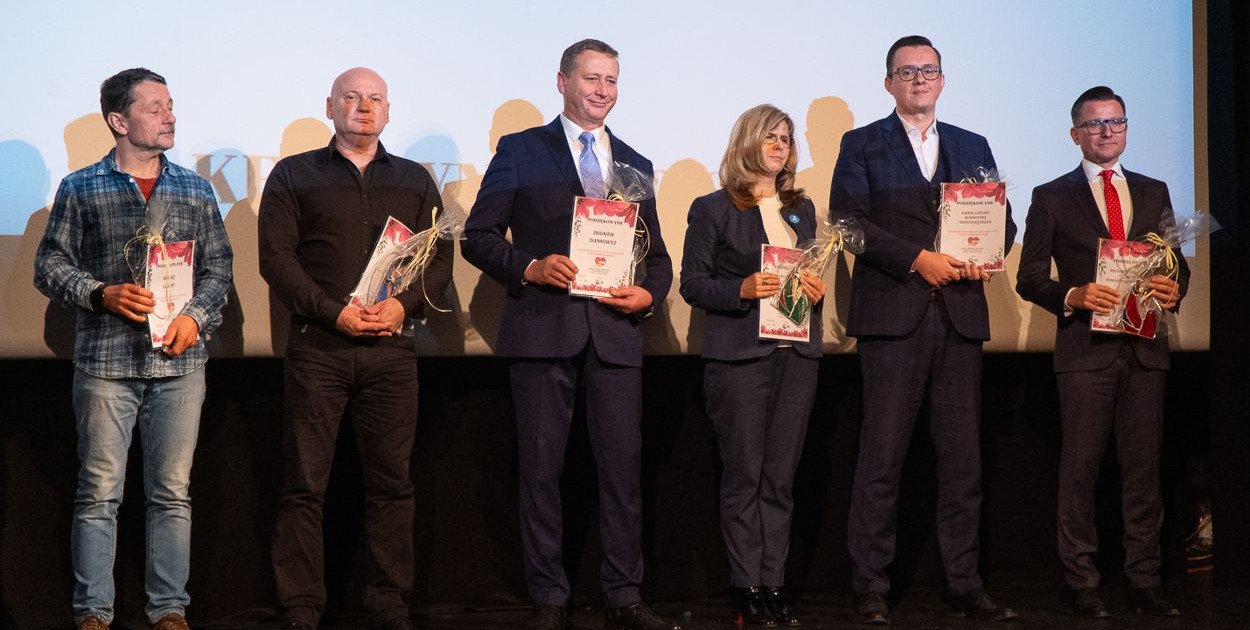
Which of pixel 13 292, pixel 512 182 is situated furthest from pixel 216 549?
pixel 512 182

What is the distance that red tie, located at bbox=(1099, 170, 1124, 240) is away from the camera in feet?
12.9

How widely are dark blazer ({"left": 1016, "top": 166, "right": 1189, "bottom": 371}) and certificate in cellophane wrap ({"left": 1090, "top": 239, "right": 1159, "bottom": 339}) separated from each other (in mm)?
65

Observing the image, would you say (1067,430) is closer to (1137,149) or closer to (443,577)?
(1137,149)

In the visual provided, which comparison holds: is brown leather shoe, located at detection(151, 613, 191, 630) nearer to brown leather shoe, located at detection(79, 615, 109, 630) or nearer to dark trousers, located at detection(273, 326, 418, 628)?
brown leather shoe, located at detection(79, 615, 109, 630)

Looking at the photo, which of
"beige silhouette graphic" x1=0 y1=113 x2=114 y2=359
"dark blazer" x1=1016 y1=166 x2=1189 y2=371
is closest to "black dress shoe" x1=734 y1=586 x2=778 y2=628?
"dark blazer" x1=1016 y1=166 x2=1189 y2=371

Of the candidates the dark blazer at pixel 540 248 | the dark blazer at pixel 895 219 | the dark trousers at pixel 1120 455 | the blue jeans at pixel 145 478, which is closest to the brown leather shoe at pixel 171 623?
the blue jeans at pixel 145 478

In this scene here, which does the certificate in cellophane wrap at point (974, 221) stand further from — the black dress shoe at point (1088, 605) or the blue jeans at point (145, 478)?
the blue jeans at point (145, 478)

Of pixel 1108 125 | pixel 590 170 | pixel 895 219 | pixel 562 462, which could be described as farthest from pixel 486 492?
pixel 1108 125

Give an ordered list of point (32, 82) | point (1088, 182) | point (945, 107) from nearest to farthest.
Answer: point (32, 82)
point (1088, 182)
point (945, 107)

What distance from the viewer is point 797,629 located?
11.9 feet

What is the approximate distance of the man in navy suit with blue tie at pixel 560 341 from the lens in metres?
3.53

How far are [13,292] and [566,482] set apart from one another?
1.85 meters

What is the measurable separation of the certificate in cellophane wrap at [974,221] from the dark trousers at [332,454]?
169cm

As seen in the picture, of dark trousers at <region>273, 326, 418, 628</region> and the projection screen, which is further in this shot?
the projection screen
